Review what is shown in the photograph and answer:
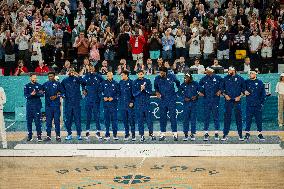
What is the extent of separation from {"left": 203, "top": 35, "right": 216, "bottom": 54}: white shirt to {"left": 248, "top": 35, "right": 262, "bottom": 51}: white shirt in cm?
→ 160

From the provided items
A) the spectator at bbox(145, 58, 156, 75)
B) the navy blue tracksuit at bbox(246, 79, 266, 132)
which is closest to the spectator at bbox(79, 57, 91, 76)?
the spectator at bbox(145, 58, 156, 75)

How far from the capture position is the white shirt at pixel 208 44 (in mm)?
29109

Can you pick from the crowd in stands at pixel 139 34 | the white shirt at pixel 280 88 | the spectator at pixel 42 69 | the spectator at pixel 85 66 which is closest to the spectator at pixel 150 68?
the crowd in stands at pixel 139 34

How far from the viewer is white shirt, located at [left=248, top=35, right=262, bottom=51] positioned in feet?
96.0

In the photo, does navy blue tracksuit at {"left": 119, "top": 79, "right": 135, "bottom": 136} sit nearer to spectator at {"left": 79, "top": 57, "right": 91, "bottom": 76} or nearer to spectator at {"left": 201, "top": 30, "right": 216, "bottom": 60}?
spectator at {"left": 79, "top": 57, "right": 91, "bottom": 76}

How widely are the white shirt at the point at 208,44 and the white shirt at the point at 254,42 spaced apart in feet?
5.24

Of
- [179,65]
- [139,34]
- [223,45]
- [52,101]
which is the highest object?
[139,34]

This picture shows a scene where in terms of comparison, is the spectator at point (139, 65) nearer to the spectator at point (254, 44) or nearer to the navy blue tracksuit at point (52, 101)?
the spectator at point (254, 44)

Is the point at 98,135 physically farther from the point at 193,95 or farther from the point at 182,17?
the point at 182,17

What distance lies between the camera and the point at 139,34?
29.3 meters

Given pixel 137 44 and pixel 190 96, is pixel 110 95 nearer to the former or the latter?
pixel 190 96

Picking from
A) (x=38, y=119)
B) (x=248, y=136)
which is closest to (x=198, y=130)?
(x=248, y=136)

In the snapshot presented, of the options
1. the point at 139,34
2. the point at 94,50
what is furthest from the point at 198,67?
the point at 94,50

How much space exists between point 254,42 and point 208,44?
1942mm
